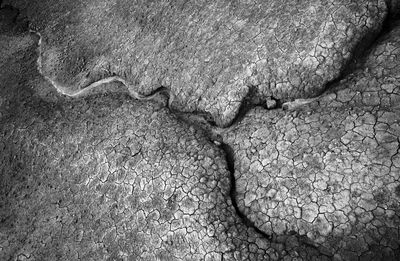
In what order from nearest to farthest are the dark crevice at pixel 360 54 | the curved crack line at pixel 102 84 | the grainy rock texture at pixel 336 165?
the grainy rock texture at pixel 336 165 → the dark crevice at pixel 360 54 → the curved crack line at pixel 102 84

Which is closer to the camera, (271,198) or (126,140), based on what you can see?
(271,198)

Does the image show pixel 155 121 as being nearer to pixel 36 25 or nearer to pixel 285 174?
pixel 285 174

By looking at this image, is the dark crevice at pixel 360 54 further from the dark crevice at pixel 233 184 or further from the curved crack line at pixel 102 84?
the curved crack line at pixel 102 84

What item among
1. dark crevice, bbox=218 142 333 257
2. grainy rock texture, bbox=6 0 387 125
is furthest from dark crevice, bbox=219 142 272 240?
grainy rock texture, bbox=6 0 387 125

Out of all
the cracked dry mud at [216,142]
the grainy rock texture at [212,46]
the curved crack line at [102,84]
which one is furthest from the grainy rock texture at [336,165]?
the curved crack line at [102,84]

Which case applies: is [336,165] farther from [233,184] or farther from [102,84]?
[102,84]

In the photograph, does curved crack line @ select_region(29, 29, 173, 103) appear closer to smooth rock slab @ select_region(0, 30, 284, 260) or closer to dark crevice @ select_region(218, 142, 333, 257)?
smooth rock slab @ select_region(0, 30, 284, 260)

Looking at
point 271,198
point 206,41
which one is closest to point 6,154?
point 206,41
